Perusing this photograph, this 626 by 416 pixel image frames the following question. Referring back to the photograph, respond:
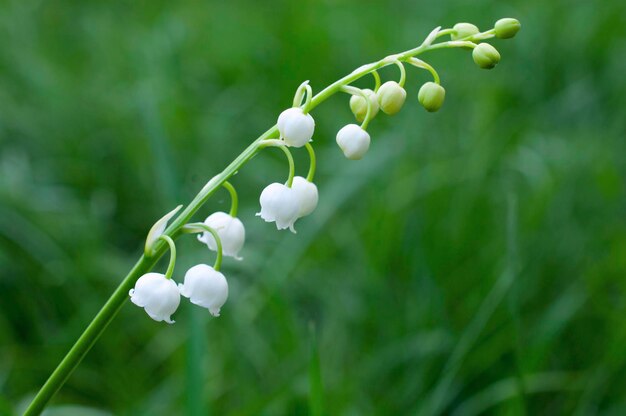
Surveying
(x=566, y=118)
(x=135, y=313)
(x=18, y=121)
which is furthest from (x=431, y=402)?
(x=18, y=121)

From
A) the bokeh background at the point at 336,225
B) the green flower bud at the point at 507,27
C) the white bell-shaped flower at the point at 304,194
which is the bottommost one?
the white bell-shaped flower at the point at 304,194

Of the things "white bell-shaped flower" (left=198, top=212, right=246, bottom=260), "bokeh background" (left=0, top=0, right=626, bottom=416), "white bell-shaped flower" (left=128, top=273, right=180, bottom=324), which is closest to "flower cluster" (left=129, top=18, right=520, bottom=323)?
"white bell-shaped flower" (left=128, top=273, right=180, bottom=324)

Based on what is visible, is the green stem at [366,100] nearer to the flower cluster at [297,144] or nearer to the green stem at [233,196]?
the flower cluster at [297,144]

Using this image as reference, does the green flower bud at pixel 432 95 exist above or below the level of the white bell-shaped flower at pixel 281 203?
above

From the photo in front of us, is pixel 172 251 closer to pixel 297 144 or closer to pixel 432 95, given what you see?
pixel 297 144

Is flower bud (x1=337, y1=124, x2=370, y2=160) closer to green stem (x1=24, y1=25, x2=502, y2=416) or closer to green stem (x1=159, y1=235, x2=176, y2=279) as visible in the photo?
green stem (x1=24, y1=25, x2=502, y2=416)

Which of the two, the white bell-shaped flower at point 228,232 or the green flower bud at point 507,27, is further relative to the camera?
the white bell-shaped flower at point 228,232

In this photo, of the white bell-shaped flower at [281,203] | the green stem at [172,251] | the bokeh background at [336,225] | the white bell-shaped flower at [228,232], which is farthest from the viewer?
the bokeh background at [336,225]

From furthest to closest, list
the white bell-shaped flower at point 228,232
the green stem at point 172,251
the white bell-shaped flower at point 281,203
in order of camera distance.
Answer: the white bell-shaped flower at point 228,232 < the white bell-shaped flower at point 281,203 < the green stem at point 172,251

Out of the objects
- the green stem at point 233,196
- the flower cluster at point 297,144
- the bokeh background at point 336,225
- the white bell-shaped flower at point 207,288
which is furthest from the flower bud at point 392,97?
the bokeh background at point 336,225
